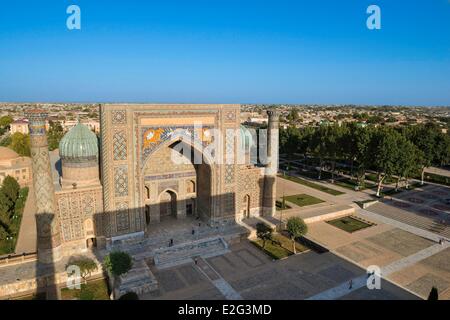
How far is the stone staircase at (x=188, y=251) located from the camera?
14234 millimetres

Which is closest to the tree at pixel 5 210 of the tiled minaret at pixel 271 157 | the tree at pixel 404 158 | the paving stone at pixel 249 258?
the paving stone at pixel 249 258

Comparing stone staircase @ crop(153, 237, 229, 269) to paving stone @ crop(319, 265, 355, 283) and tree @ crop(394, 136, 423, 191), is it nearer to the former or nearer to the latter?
paving stone @ crop(319, 265, 355, 283)

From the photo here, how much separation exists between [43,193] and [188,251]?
674 cm

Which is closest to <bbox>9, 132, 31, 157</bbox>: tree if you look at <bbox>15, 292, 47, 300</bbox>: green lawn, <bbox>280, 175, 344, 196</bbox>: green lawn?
<bbox>15, 292, 47, 300</bbox>: green lawn

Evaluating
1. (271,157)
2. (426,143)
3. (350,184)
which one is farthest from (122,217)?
(426,143)

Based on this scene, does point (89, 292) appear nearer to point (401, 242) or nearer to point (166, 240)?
point (166, 240)

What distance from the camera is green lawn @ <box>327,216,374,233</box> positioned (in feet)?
60.5

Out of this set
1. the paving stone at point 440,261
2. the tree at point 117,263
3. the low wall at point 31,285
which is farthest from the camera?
the paving stone at point 440,261

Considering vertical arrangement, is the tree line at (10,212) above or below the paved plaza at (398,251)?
above

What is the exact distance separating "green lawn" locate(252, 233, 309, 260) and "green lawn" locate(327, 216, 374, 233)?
3836 mm

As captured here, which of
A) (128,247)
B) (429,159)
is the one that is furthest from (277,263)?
(429,159)

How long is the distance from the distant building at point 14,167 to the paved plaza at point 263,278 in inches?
697

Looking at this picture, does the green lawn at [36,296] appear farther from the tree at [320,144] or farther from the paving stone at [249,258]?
the tree at [320,144]
